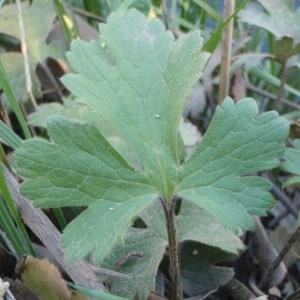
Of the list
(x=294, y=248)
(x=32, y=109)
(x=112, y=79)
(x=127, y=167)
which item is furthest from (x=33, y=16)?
(x=294, y=248)

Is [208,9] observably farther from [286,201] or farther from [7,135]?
[7,135]

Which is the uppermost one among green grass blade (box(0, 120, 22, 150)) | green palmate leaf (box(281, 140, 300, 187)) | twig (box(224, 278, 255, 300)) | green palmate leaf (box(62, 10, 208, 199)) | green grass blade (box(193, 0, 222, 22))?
green grass blade (box(193, 0, 222, 22))

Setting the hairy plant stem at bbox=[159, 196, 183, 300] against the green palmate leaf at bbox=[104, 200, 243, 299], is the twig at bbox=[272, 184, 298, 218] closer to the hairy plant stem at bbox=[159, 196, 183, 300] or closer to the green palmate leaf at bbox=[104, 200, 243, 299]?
the green palmate leaf at bbox=[104, 200, 243, 299]

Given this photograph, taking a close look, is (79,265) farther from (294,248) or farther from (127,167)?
(294,248)

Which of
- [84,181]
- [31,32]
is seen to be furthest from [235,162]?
[31,32]

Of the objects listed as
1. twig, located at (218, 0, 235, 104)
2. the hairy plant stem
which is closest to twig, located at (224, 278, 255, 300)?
the hairy plant stem

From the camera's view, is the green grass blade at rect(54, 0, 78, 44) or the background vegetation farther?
the green grass blade at rect(54, 0, 78, 44)
